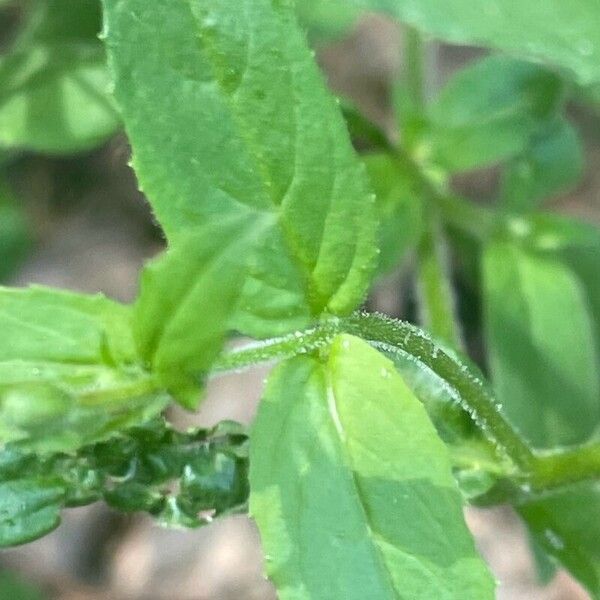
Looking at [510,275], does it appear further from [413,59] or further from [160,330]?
[160,330]

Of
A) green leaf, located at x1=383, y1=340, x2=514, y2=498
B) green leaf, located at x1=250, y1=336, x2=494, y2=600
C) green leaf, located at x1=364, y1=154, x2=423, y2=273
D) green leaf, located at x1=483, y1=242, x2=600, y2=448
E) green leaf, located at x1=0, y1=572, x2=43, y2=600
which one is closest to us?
green leaf, located at x1=250, y1=336, x2=494, y2=600

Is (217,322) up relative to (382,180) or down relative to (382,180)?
up

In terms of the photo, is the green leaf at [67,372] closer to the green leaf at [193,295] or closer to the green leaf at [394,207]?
the green leaf at [193,295]

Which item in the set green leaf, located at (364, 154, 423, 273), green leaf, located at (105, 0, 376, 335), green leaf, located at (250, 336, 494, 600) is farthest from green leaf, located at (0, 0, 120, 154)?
green leaf, located at (250, 336, 494, 600)

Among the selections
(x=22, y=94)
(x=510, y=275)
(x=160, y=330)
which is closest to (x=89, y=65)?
(x=22, y=94)

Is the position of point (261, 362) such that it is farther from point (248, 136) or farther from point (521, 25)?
point (521, 25)

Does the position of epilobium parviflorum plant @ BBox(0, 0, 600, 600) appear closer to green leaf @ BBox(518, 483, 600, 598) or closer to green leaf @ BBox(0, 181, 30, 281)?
green leaf @ BBox(518, 483, 600, 598)

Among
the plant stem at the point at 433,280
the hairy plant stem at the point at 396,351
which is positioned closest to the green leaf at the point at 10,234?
the plant stem at the point at 433,280
